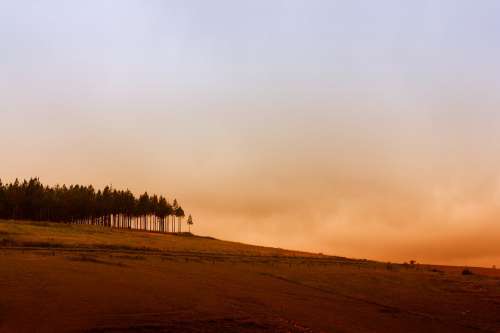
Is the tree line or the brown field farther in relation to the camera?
the tree line

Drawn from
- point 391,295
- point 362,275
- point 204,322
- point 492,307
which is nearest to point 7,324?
point 204,322

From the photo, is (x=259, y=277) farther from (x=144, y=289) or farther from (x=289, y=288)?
(x=144, y=289)

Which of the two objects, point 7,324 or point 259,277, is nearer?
point 7,324

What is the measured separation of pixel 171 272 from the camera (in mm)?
38406

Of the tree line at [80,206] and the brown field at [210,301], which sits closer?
the brown field at [210,301]

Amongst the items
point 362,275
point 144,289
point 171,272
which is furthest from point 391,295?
point 144,289

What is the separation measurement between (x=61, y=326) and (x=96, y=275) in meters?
12.7

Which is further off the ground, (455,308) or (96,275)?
(96,275)

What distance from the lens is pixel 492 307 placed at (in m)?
38.1

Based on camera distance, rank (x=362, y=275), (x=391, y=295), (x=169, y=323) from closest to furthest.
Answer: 1. (x=169, y=323)
2. (x=391, y=295)
3. (x=362, y=275)

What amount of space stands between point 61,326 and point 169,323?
406cm

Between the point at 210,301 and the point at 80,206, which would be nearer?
the point at 210,301

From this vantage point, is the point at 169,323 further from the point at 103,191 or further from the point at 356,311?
the point at 103,191

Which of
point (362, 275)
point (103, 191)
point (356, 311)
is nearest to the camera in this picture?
point (356, 311)
